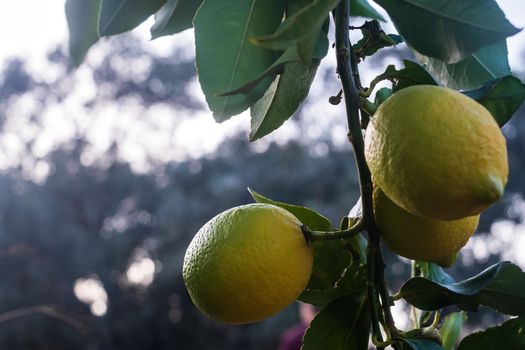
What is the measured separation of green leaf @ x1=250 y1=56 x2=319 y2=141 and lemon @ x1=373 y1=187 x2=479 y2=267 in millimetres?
127

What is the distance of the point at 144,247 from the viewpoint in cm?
829

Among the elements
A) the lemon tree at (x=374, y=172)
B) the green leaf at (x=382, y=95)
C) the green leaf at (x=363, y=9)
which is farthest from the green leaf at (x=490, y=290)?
the green leaf at (x=363, y=9)

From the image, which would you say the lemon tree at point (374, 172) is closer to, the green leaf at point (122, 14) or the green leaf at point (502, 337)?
the green leaf at point (502, 337)

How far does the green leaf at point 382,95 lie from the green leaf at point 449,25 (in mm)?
36

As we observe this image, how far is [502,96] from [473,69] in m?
0.09

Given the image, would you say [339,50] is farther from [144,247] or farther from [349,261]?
[144,247]

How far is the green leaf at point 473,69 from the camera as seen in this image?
51 cm

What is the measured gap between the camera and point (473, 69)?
514mm

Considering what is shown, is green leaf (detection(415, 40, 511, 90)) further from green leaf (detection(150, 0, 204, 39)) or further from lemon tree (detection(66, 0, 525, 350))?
green leaf (detection(150, 0, 204, 39))

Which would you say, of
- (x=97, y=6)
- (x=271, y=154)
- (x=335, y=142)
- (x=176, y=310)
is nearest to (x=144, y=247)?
(x=176, y=310)

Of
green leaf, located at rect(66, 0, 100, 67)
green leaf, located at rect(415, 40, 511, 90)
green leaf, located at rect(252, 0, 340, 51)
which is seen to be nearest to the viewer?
green leaf, located at rect(252, 0, 340, 51)

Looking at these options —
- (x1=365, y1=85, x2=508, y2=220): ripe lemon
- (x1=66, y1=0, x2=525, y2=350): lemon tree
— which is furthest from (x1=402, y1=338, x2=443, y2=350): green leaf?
(x1=365, y1=85, x2=508, y2=220): ripe lemon

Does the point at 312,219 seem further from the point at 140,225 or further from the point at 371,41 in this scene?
the point at 140,225

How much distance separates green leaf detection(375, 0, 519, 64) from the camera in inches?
16.5
